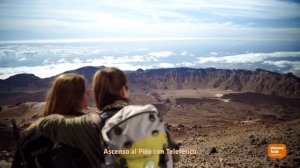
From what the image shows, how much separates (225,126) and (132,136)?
1663 centimetres

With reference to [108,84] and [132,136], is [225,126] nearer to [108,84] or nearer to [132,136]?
[108,84]

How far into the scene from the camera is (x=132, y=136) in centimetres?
291

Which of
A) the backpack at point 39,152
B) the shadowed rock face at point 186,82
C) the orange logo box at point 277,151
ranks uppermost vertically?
the backpack at point 39,152

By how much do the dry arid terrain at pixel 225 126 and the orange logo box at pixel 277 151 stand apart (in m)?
0.15

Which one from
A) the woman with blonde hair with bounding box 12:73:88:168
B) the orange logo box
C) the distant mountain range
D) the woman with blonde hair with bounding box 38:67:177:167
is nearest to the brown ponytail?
the woman with blonde hair with bounding box 38:67:177:167

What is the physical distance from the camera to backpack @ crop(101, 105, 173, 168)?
2.88 metres

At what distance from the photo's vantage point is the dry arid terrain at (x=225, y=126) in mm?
9464

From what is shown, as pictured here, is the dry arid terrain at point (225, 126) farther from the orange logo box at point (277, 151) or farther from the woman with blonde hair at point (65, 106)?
the woman with blonde hair at point (65, 106)

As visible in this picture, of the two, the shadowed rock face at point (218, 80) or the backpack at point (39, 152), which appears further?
the shadowed rock face at point (218, 80)

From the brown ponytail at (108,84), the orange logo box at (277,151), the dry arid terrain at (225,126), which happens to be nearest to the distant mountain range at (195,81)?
the dry arid terrain at (225,126)

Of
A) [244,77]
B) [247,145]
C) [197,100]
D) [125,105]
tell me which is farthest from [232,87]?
[125,105]

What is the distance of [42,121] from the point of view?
2936 mm

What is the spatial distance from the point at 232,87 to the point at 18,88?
71.1m

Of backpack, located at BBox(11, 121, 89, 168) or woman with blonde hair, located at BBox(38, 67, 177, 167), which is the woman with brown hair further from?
backpack, located at BBox(11, 121, 89, 168)
